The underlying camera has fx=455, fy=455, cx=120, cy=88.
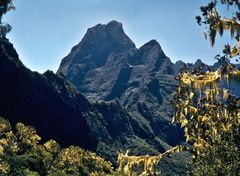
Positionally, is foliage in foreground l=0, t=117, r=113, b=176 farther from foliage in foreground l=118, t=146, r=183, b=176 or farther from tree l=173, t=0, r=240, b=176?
foliage in foreground l=118, t=146, r=183, b=176

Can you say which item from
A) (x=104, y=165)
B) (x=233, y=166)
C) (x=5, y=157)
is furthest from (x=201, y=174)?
(x=104, y=165)

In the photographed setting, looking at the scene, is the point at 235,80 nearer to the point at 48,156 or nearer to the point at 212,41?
the point at 212,41

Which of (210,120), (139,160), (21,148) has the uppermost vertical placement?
(21,148)

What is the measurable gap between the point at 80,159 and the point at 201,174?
307 ft

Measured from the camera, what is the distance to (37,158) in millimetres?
120438

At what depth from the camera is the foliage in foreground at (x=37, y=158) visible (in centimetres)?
10412

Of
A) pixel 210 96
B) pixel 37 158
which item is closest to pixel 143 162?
pixel 210 96

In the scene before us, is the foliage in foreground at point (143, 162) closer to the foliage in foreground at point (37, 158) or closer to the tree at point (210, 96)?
the tree at point (210, 96)

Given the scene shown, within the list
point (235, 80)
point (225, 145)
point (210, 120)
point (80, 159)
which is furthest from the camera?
point (80, 159)

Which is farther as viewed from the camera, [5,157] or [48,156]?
[48,156]

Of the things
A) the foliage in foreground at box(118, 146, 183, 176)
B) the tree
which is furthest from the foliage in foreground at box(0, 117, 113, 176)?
the foliage in foreground at box(118, 146, 183, 176)

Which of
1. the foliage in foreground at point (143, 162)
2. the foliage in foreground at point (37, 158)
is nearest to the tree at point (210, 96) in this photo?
the foliage in foreground at point (143, 162)

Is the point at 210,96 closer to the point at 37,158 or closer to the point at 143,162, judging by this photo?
the point at 143,162

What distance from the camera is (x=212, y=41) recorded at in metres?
18.4
